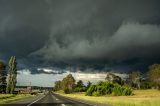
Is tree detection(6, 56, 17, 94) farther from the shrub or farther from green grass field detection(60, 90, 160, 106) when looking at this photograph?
green grass field detection(60, 90, 160, 106)

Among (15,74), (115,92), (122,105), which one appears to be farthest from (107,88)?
(122,105)

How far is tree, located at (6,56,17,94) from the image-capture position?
11856cm

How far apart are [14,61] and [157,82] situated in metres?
78.2

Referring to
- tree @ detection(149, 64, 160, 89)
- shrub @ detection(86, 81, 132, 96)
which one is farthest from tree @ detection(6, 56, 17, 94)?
tree @ detection(149, 64, 160, 89)

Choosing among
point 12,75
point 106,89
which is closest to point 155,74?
point 106,89

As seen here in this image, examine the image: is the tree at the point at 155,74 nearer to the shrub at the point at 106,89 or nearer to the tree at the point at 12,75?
the shrub at the point at 106,89

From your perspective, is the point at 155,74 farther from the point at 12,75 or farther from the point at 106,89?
the point at 12,75

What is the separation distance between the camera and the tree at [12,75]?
118556 mm

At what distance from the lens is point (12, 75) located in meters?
120

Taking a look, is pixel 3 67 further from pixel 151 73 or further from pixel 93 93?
pixel 151 73

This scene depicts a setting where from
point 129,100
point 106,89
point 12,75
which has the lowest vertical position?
point 129,100

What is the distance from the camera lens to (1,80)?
148500 millimetres

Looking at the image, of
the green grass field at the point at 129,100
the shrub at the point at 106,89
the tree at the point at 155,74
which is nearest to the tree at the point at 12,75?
the shrub at the point at 106,89

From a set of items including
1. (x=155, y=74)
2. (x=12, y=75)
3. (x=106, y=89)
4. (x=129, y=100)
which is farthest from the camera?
(x=155, y=74)
